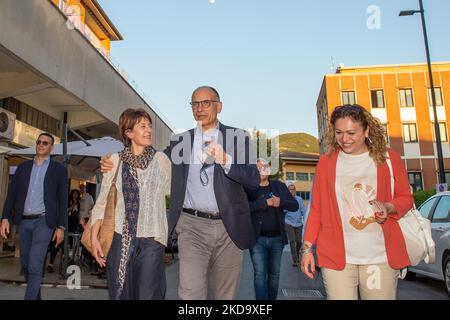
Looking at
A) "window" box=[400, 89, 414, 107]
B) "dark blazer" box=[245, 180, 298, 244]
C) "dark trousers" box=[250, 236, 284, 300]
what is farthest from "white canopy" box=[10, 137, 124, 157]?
"window" box=[400, 89, 414, 107]

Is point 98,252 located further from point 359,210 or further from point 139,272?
point 359,210

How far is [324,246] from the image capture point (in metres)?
2.80

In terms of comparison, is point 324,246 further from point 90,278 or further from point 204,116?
point 90,278

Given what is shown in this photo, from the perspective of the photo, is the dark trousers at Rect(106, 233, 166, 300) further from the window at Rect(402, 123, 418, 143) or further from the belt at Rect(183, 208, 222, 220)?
the window at Rect(402, 123, 418, 143)

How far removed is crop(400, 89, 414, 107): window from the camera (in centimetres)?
3800

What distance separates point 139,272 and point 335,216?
1476mm

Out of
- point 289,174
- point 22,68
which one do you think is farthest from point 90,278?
point 289,174

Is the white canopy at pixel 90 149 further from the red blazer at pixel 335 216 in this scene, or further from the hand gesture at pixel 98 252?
the red blazer at pixel 335 216

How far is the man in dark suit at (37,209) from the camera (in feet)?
15.0

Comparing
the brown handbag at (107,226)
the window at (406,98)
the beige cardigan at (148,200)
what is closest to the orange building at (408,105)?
the window at (406,98)

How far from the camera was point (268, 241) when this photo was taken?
5234 mm

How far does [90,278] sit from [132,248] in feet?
18.3

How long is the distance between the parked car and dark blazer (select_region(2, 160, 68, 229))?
18.5 feet
